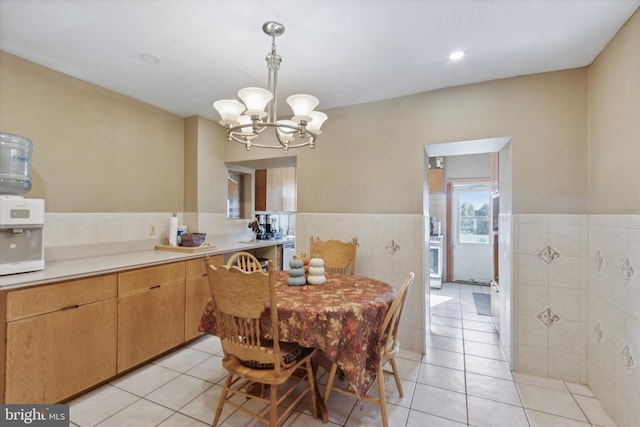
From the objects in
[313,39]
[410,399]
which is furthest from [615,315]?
[313,39]

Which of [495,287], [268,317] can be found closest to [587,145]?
[495,287]

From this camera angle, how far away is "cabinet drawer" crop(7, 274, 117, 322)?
1634 mm

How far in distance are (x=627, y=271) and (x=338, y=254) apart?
1948 millimetres

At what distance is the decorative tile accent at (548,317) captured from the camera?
226 cm

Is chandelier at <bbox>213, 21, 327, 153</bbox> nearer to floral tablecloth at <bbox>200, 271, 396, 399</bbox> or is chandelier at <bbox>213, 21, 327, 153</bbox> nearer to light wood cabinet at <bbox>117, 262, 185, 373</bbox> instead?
floral tablecloth at <bbox>200, 271, 396, 399</bbox>

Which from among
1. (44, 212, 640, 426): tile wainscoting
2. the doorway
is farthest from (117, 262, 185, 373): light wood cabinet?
the doorway

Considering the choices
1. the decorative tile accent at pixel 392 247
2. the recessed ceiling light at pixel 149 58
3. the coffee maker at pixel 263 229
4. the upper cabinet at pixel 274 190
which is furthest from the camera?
the upper cabinet at pixel 274 190

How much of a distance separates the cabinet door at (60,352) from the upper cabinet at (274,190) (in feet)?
8.64

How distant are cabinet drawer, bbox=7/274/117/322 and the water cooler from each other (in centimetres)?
24

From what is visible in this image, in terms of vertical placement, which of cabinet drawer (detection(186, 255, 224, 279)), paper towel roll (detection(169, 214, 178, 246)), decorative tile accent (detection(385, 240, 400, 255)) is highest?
paper towel roll (detection(169, 214, 178, 246))

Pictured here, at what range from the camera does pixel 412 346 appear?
271cm

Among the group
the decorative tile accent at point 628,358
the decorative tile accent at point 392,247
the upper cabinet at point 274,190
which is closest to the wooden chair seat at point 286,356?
the decorative tile accent at point 392,247

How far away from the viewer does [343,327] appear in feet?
4.99

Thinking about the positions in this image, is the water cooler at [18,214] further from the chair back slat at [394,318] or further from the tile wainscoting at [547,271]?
the chair back slat at [394,318]
